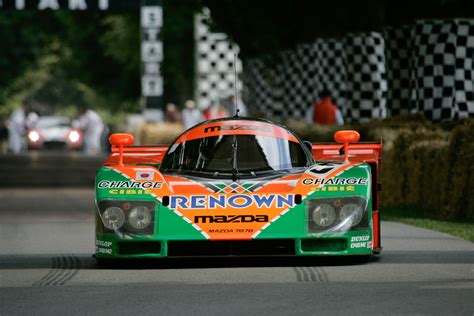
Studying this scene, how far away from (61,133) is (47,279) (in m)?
48.9

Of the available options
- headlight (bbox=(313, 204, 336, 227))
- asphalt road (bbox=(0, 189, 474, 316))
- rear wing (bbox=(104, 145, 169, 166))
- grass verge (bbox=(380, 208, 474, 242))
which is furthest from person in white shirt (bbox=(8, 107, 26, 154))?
headlight (bbox=(313, 204, 336, 227))

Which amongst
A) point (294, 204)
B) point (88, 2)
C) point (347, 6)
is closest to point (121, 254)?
point (294, 204)

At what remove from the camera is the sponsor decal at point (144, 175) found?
10391 mm

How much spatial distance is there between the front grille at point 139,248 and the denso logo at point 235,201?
309 mm

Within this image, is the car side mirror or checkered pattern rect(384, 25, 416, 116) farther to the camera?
checkered pattern rect(384, 25, 416, 116)

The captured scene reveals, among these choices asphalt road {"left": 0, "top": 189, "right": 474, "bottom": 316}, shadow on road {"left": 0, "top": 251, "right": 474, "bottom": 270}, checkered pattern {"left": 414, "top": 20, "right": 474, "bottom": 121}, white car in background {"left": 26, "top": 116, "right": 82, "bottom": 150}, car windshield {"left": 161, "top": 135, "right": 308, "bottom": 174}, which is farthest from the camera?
white car in background {"left": 26, "top": 116, "right": 82, "bottom": 150}

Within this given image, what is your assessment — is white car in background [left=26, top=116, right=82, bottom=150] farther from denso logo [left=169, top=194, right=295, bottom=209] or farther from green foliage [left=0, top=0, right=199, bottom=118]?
denso logo [left=169, top=194, right=295, bottom=209]

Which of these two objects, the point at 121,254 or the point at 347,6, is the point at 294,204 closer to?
the point at 121,254

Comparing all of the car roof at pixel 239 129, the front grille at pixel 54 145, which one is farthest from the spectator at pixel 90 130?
the car roof at pixel 239 129

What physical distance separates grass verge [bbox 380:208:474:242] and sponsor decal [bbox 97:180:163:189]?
340 cm

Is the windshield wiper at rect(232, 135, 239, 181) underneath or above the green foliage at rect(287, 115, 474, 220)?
above

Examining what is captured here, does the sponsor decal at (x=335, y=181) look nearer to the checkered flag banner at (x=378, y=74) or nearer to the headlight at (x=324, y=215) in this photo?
the headlight at (x=324, y=215)

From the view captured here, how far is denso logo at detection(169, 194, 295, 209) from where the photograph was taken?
9875mm

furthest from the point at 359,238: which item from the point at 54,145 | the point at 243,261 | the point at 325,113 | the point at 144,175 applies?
the point at 54,145
